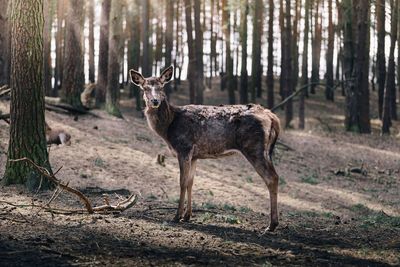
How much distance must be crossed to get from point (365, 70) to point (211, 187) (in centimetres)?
1727

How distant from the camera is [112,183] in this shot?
516 inches

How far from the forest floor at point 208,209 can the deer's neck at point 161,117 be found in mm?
1474

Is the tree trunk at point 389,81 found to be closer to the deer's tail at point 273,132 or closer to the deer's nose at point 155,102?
the deer's tail at point 273,132

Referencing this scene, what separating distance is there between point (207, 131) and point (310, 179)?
A: 28.2 feet

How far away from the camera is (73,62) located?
821 inches

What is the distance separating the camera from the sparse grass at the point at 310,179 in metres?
16.9

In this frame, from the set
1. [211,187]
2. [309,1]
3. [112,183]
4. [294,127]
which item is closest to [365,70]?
[294,127]

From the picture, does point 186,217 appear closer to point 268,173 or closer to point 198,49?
point 268,173

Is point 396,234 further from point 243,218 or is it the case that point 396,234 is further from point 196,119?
point 196,119

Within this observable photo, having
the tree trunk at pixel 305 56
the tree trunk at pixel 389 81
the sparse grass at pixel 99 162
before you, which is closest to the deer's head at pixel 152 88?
the sparse grass at pixel 99 162

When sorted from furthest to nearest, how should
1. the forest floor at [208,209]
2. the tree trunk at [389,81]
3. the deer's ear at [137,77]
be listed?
the tree trunk at [389,81] → the deer's ear at [137,77] → the forest floor at [208,209]

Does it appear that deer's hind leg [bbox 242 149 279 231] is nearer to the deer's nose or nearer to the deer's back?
the deer's back

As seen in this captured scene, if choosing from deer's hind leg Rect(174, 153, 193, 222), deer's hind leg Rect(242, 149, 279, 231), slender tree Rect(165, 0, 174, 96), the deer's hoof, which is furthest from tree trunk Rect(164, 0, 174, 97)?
deer's hind leg Rect(242, 149, 279, 231)

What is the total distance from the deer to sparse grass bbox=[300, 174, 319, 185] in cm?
786
